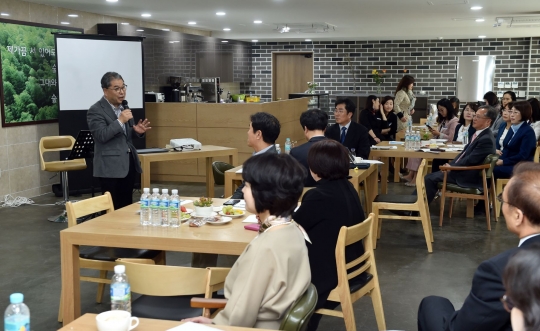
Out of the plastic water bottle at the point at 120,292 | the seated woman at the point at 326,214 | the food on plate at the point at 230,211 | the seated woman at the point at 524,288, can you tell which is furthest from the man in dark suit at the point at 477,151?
the seated woman at the point at 524,288

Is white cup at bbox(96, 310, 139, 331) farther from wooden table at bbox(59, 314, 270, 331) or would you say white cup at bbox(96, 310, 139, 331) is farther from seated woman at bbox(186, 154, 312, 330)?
seated woman at bbox(186, 154, 312, 330)

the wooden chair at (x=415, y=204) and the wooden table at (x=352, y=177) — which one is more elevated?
the wooden table at (x=352, y=177)

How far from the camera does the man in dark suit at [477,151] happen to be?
6207 mm

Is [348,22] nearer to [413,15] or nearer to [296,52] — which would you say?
[413,15]

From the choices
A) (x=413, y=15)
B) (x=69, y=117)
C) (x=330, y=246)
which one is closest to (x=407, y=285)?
(x=330, y=246)

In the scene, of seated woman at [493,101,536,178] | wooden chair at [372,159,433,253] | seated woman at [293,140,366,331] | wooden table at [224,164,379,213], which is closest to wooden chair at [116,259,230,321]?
seated woman at [293,140,366,331]

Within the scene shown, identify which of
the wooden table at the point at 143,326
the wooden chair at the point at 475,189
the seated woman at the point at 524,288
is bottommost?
the wooden chair at the point at 475,189

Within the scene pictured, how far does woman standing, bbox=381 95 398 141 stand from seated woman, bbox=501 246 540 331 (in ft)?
25.1

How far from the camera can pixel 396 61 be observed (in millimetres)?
14375

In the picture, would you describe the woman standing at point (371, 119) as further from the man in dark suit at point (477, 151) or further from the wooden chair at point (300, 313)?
the wooden chair at point (300, 313)

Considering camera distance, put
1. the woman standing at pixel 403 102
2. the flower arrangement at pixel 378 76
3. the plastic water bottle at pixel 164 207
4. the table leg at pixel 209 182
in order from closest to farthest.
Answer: the plastic water bottle at pixel 164 207 < the table leg at pixel 209 182 < the woman standing at pixel 403 102 < the flower arrangement at pixel 378 76

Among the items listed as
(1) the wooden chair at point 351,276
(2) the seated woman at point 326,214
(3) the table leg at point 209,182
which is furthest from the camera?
(3) the table leg at point 209,182

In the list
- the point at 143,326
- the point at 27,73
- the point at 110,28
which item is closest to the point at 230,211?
the point at 143,326

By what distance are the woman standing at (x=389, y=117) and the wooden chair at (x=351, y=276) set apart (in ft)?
19.1
